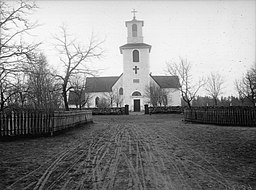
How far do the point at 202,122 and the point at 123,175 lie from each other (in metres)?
16.3

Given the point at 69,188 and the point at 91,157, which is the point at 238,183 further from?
the point at 91,157

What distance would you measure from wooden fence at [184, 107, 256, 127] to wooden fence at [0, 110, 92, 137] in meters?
11.5

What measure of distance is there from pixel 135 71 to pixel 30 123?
4085cm

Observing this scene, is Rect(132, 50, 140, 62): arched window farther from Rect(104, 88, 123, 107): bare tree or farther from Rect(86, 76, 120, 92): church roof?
Rect(86, 76, 120, 92): church roof

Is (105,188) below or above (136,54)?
below

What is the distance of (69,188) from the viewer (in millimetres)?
4520

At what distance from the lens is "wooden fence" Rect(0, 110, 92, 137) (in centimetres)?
1077

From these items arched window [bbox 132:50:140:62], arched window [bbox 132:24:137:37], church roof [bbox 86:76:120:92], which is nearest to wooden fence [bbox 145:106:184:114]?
arched window [bbox 132:50:140:62]

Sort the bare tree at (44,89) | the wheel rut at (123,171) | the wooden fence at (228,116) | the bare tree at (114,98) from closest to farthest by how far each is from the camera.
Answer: the wheel rut at (123,171), the wooden fence at (228,116), the bare tree at (44,89), the bare tree at (114,98)

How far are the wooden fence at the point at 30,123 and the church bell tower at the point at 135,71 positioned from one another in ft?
123

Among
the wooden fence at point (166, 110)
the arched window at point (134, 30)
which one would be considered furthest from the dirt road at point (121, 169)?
the arched window at point (134, 30)

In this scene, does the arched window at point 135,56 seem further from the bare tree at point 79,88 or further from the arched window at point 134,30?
the bare tree at point 79,88

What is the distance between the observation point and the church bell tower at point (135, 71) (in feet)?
168

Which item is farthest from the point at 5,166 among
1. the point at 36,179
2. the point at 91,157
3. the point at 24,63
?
the point at 24,63
